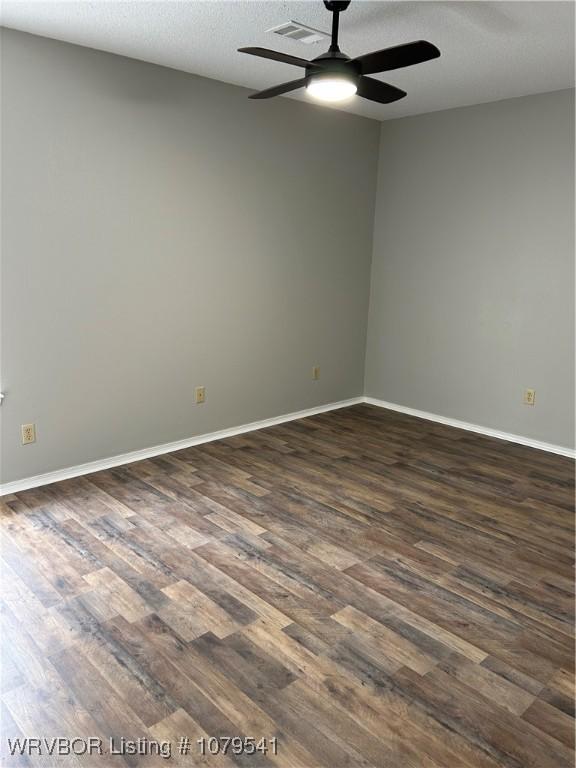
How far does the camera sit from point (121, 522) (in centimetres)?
308

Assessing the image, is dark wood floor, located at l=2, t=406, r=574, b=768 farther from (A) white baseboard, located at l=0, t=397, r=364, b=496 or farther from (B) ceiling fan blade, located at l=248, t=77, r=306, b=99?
(B) ceiling fan blade, located at l=248, t=77, r=306, b=99

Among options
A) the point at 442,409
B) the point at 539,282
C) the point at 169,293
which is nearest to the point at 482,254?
the point at 539,282

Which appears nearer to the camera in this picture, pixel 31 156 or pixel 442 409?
pixel 31 156

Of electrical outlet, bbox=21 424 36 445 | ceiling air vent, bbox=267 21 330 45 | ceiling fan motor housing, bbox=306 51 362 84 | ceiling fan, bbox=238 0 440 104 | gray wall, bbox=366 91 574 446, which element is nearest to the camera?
ceiling fan, bbox=238 0 440 104

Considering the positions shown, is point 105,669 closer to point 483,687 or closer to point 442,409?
point 483,687

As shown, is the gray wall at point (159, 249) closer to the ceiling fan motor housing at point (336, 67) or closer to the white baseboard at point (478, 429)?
the white baseboard at point (478, 429)

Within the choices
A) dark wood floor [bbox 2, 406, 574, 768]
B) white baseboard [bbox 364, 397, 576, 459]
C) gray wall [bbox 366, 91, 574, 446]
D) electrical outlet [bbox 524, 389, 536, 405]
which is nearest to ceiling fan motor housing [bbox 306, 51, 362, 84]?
dark wood floor [bbox 2, 406, 574, 768]

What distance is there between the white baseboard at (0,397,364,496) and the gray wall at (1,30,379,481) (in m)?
0.05

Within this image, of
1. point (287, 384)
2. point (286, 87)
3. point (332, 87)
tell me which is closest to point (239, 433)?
point (287, 384)

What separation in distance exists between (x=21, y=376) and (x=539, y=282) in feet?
11.5

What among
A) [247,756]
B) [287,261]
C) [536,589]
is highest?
[287,261]

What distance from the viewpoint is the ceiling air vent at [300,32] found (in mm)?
2857

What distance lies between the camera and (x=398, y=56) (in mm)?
2291

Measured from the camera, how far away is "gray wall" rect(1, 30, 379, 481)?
3262 mm
